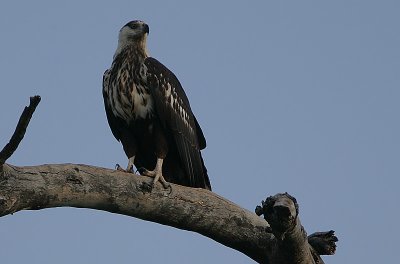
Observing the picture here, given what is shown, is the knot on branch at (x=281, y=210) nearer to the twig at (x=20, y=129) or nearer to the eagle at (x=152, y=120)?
the twig at (x=20, y=129)

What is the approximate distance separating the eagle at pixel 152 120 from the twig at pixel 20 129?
11.0 ft

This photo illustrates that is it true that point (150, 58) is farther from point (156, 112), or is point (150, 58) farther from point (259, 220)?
point (259, 220)

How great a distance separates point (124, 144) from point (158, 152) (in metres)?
0.54

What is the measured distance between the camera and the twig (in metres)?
4.29

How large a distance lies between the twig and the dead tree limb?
13mm

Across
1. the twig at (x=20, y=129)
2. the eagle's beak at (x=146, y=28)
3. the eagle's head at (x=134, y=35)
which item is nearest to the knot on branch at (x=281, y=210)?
the twig at (x=20, y=129)

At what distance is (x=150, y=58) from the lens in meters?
8.66

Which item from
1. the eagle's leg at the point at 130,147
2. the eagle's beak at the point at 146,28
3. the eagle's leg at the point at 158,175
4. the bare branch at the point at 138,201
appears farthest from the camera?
the eagle's beak at the point at 146,28

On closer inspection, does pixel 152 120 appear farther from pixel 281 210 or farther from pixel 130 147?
pixel 281 210

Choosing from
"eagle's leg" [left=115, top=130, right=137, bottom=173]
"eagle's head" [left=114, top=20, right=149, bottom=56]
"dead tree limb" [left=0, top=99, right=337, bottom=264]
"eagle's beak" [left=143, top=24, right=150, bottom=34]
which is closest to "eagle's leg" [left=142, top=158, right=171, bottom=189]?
"dead tree limb" [left=0, top=99, right=337, bottom=264]

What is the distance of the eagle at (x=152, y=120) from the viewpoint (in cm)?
815

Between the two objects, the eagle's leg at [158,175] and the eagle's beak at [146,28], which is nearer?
the eagle's leg at [158,175]

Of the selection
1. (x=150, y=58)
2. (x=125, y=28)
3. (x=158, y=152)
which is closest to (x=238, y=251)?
(x=158, y=152)

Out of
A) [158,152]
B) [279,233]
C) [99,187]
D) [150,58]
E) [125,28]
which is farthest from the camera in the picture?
[125,28]
